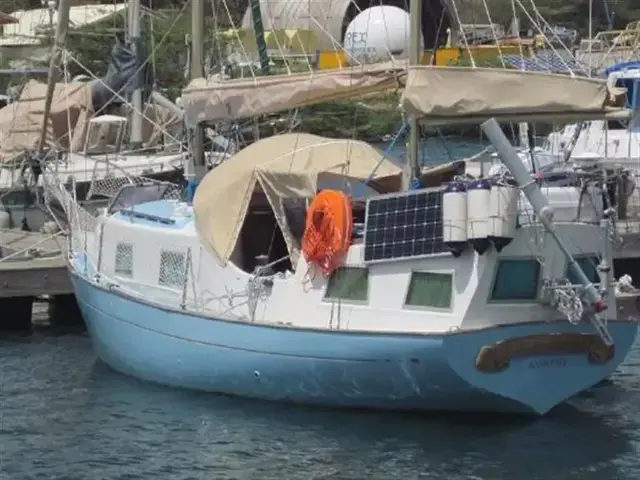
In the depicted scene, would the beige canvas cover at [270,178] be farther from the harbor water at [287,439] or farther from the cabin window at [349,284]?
the harbor water at [287,439]

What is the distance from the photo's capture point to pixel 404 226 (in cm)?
2216

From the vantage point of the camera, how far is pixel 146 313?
83.0 ft

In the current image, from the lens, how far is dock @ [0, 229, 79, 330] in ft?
102

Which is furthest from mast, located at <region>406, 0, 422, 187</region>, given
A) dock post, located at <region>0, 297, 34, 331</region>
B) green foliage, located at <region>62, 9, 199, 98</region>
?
green foliage, located at <region>62, 9, 199, 98</region>

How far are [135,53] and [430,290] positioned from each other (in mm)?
15578

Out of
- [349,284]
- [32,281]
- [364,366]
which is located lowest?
[32,281]

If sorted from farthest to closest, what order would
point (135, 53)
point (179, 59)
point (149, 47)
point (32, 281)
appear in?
1. point (179, 59)
2. point (149, 47)
3. point (135, 53)
4. point (32, 281)

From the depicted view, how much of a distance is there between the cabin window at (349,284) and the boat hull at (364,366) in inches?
23.5

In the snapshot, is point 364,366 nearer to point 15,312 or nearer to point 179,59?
point 15,312

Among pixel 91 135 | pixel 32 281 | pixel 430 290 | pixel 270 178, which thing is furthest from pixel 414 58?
pixel 91 135

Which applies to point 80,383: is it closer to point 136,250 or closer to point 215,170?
point 136,250

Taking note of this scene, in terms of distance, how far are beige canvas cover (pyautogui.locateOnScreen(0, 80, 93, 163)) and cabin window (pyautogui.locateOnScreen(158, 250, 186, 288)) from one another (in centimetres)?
A: 1602

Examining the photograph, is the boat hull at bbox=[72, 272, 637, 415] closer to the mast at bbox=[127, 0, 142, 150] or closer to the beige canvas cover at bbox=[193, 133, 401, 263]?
the beige canvas cover at bbox=[193, 133, 401, 263]

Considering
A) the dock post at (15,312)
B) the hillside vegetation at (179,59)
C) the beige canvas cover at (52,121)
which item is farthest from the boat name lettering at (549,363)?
the hillside vegetation at (179,59)
